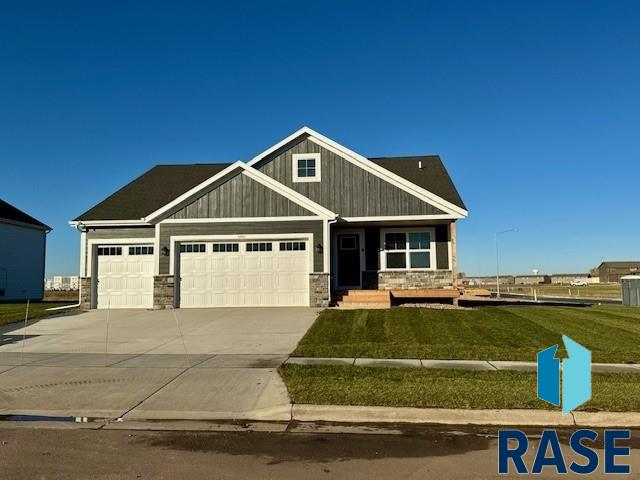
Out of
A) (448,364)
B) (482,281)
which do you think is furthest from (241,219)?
(482,281)

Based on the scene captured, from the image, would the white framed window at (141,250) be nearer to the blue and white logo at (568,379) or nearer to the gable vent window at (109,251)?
the gable vent window at (109,251)

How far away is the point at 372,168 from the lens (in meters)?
19.8

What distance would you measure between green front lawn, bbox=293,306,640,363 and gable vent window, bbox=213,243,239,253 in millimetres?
4639

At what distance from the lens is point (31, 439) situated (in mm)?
5523

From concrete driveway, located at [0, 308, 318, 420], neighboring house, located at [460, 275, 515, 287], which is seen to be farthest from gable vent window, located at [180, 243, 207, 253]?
neighboring house, located at [460, 275, 515, 287]

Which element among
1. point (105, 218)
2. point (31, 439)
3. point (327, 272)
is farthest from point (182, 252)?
point (31, 439)

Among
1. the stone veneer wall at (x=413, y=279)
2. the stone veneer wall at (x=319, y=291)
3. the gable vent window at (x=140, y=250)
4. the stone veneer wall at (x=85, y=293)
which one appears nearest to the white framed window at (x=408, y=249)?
the stone veneer wall at (x=413, y=279)

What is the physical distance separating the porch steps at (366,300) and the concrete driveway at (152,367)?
2392 millimetres

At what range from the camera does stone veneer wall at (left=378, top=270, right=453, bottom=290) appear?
768 inches

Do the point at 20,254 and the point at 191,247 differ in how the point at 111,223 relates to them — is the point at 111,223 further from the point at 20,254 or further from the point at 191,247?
the point at 20,254

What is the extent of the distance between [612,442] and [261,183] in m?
14.7

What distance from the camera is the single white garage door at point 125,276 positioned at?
756 inches

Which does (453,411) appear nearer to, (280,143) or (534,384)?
(534,384)

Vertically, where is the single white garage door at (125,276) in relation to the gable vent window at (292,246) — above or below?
below
